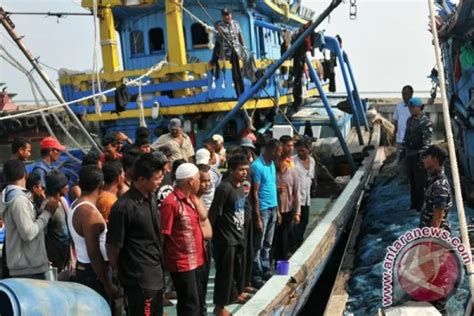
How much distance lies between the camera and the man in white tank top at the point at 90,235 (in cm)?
389

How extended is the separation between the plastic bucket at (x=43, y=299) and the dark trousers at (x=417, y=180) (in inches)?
204

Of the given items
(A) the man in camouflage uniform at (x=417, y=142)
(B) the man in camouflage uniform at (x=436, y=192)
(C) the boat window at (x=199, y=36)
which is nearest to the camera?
(B) the man in camouflage uniform at (x=436, y=192)

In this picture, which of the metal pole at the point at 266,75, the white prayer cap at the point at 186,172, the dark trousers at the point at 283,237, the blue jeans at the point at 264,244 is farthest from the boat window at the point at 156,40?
the white prayer cap at the point at 186,172

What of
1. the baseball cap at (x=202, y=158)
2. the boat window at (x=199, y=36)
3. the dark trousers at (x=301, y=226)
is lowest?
the dark trousers at (x=301, y=226)

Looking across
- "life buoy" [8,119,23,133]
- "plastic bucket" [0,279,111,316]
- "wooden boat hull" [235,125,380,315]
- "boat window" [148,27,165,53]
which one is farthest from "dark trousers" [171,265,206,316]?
"life buoy" [8,119,23,133]

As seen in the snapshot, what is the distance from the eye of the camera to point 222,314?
4914 mm

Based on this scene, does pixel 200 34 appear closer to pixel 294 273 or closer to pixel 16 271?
pixel 294 273

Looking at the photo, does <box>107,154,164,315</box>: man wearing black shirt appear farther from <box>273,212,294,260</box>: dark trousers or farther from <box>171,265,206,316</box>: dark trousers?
<box>273,212,294,260</box>: dark trousers

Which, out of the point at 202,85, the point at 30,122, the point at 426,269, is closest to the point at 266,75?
the point at 202,85

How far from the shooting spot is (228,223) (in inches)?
199

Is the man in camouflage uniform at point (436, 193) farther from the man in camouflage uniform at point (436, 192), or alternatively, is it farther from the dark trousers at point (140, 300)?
the dark trousers at point (140, 300)

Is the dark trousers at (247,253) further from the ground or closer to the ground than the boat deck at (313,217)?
further from the ground

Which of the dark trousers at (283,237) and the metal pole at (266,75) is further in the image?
the metal pole at (266,75)

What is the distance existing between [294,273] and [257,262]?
899mm
